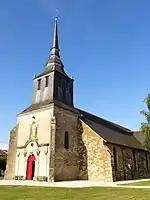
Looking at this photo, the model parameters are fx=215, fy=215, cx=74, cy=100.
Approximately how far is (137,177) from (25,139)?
14640 millimetres

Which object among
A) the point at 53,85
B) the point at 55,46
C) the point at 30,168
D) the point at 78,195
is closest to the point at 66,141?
the point at 30,168

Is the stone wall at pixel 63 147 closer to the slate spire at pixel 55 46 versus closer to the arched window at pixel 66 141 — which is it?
the arched window at pixel 66 141

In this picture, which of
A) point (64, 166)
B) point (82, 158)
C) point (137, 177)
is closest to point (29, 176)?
point (64, 166)

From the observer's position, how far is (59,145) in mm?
22891

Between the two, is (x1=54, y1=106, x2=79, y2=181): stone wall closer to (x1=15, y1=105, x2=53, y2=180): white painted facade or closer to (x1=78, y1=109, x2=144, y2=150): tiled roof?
(x1=15, y1=105, x2=53, y2=180): white painted facade

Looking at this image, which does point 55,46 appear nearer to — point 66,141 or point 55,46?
point 55,46

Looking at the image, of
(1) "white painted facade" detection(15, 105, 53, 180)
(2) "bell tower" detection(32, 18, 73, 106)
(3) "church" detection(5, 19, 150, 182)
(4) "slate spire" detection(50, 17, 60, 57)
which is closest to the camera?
(1) "white painted facade" detection(15, 105, 53, 180)

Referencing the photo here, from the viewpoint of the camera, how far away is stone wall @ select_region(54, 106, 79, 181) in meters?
22.3

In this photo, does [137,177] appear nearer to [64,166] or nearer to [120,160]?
[120,160]

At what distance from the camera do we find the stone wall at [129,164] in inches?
940

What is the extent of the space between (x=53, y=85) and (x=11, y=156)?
9799 mm

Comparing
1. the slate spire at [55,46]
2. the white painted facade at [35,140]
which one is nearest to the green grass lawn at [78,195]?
the white painted facade at [35,140]

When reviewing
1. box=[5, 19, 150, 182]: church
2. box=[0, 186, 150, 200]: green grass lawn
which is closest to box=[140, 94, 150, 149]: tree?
box=[5, 19, 150, 182]: church

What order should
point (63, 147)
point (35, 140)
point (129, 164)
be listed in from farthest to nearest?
point (129, 164) → point (35, 140) → point (63, 147)
